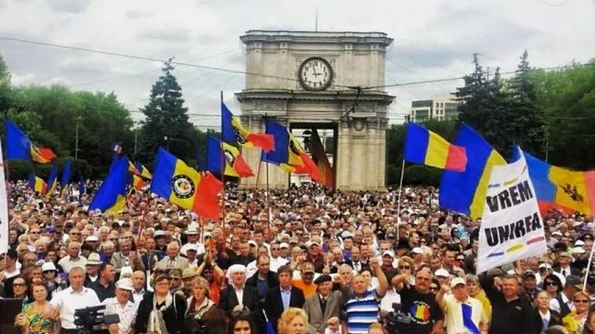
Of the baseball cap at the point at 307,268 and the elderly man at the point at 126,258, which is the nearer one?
the baseball cap at the point at 307,268

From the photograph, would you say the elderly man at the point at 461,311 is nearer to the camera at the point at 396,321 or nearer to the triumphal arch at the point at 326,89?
the camera at the point at 396,321

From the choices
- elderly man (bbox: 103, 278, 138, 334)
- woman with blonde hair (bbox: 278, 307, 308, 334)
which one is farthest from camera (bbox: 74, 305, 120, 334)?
woman with blonde hair (bbox: 278, 307, 308, 334)

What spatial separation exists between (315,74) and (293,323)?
196ft

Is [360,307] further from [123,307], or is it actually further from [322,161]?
[322,161]

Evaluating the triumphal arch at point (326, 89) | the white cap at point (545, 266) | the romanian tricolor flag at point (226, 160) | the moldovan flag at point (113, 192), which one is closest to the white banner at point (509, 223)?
the white cap at point (545, 266)

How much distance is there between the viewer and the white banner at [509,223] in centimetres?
1085

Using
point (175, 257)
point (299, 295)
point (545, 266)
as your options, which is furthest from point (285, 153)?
point (299, 295)

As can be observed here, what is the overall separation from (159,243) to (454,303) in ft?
23.1

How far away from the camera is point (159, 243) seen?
16.2 meters

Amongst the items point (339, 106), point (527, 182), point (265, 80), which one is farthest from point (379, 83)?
point (527, 182)

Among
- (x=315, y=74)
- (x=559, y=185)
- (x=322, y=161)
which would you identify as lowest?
(x=559, y=185)

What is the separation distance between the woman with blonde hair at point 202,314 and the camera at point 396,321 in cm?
183

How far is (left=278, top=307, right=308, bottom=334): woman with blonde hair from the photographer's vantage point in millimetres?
8117

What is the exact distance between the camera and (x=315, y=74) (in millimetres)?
→ 67438
